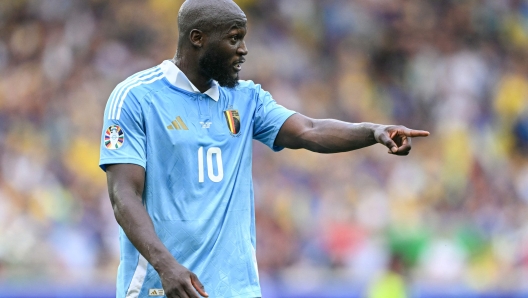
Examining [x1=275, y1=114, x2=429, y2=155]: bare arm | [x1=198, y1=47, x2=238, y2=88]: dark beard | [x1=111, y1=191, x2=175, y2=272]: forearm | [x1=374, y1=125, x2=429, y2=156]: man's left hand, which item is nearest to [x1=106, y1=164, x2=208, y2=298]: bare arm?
[x1=111, y1=191, x2=175, y2=272]: forearm

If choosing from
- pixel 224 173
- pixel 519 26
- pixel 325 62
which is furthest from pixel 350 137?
pixel 519 26

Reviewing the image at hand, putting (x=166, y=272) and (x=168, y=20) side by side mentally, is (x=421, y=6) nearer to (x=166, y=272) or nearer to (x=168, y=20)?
(x=168, y=20)

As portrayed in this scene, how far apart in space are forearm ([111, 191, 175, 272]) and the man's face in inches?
30.0

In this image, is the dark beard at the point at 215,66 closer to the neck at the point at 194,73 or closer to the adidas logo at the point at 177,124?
the neck at the point at 194,73

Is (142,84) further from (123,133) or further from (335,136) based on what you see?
(335,136)

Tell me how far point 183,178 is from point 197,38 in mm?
702

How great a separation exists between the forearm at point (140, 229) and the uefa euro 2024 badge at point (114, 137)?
234 millimetres

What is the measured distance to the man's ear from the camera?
187 inches

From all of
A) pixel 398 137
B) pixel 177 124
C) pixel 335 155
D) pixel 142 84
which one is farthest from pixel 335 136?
pixel 335 155

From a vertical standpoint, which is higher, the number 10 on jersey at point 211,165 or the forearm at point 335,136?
the forearm at point 335,136

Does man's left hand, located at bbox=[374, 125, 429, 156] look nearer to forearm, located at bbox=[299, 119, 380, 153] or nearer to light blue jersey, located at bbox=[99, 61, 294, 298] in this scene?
forearm, located at bbox=[299, 119, 380, 153]

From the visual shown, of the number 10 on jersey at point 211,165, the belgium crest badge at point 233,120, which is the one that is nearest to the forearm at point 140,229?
the number 10 on jersey at point 211,165

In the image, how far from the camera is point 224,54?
4742 millimetres

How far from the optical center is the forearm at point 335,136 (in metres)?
4.86
